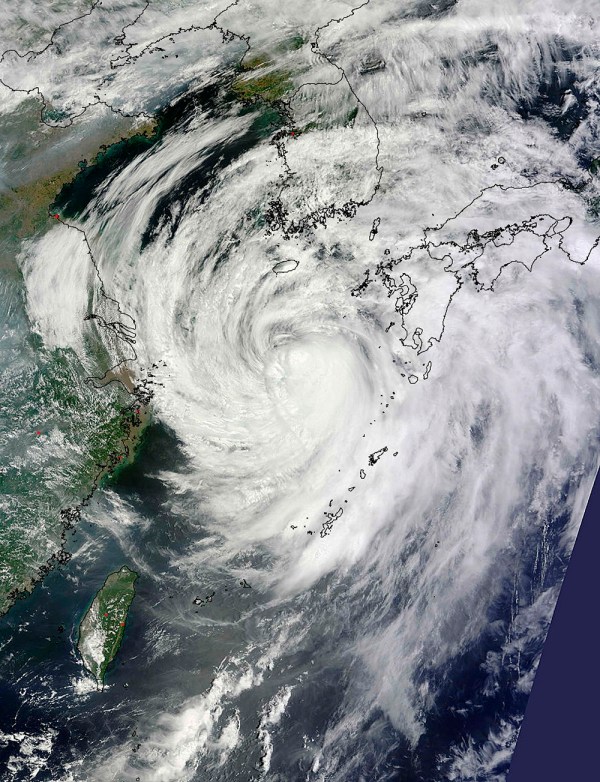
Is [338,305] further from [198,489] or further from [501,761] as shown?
[501,761]

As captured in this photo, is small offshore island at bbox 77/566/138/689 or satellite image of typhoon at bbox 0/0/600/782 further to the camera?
small offshore island at bbox 77/566/138/689

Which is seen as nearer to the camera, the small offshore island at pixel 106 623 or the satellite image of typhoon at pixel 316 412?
the satellite image of typhoon at pixel 316 412

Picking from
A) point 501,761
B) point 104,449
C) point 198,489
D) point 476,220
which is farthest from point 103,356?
point 501,761

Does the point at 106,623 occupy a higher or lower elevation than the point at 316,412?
lower

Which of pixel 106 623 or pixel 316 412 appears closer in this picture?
pixel 316 412
